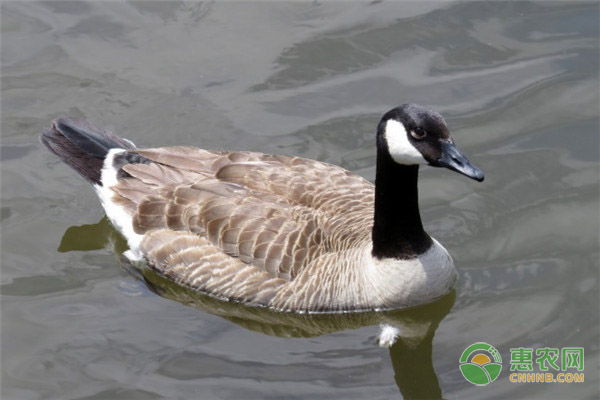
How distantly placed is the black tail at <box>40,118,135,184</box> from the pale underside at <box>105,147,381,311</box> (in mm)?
485

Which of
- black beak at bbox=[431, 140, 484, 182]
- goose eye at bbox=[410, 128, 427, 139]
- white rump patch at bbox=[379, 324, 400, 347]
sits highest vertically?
goose eye at bbox=[410, 128, 427, 139]

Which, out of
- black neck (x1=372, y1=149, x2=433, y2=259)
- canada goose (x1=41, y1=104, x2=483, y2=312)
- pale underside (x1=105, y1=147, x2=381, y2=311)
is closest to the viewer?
black neck (x1=372, y1=149, x2=433, y2=259)

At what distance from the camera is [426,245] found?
30.4 feet

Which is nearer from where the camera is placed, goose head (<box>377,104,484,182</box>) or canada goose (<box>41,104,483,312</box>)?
goose head (<box>377,104,484,182</box>)

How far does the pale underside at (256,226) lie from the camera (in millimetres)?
9305

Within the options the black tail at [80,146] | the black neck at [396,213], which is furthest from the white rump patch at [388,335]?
the black tail at [80,146]

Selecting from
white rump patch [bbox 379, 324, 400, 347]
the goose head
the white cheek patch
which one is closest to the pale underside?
white rump patch [bbox 379, 324, 400, 347]

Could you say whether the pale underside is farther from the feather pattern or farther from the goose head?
the goose head

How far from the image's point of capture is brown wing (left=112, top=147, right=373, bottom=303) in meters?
9.31

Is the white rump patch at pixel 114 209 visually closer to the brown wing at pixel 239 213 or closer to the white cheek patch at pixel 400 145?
the brown wing at pixel 239 213

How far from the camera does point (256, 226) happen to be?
30.7 feet

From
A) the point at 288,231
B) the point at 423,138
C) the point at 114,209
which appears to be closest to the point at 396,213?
the point at 423,138

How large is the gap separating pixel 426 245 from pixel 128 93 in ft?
15.9

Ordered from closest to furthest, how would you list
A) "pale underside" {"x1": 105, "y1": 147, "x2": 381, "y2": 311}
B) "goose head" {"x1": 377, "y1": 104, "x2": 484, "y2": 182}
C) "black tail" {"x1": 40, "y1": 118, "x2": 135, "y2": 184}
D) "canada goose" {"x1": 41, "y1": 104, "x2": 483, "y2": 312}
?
1. "goose head" {"x1": 377, "y1": 104, "x2": 484, "y2": 182}
2. "canada goose" {"x1": 41, "y1": 104, "x2": 483, "y2": 312}
3. "pale underside" {"x1": 105, "y1": 147, "x2": 381, "y2": 311}
4. "black tail" {"x1": 40, "y1": 118, "x2": 135, "y2": 184}
